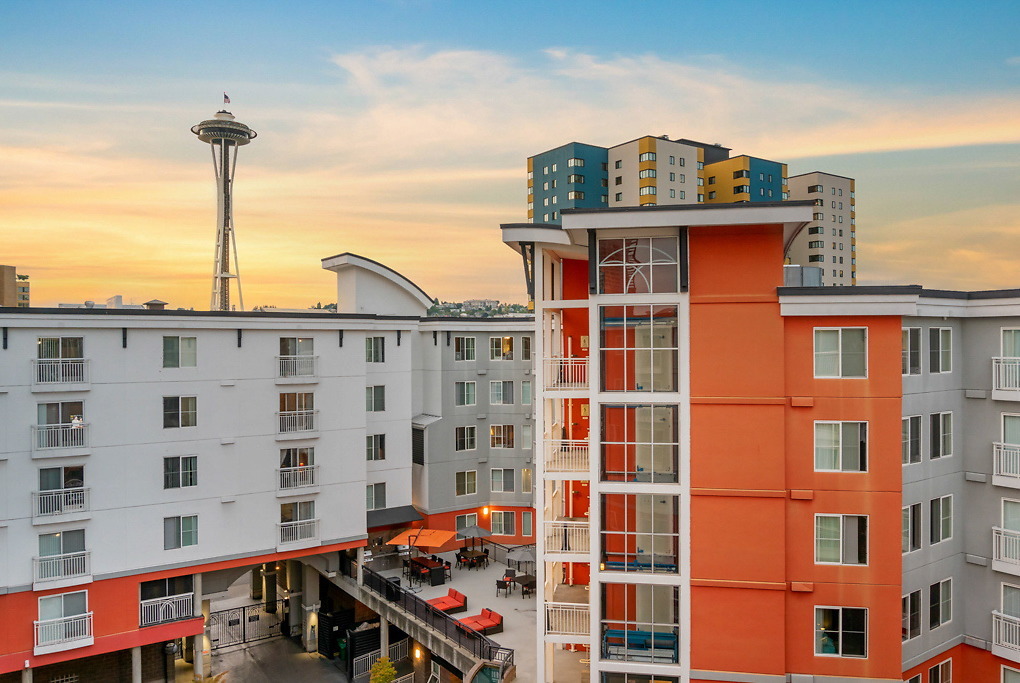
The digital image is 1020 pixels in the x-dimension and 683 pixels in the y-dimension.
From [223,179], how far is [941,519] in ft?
179

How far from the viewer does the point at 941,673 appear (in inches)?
711

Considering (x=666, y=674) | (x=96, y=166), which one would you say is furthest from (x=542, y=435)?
(x=96, y=166)

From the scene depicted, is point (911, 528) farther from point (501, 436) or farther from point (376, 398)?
point (376, 398)

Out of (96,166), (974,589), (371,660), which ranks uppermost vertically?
(96,166)

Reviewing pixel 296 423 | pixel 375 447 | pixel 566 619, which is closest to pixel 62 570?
pixel 296 423

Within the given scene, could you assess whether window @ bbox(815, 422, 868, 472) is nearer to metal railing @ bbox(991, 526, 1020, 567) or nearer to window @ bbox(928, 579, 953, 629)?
window @ bbox(928, 579, 953, 629)

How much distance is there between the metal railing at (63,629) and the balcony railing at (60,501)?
13.0ft

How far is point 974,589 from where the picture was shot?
59.9ft

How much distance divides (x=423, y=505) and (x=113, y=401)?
1668 cm

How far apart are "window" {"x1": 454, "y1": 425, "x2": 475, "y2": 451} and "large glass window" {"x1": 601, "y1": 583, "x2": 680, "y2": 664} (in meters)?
20.5

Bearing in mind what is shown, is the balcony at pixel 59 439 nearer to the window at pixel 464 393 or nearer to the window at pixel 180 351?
the window at pixel 180 351

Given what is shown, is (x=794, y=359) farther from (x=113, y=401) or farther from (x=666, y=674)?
(x=113, y=401)

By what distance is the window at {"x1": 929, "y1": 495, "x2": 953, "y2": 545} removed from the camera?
17.7 meters

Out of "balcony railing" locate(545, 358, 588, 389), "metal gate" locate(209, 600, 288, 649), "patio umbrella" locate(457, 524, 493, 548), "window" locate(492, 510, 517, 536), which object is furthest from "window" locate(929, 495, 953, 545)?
"metal gate" locate(209, 600, 288, 649)
